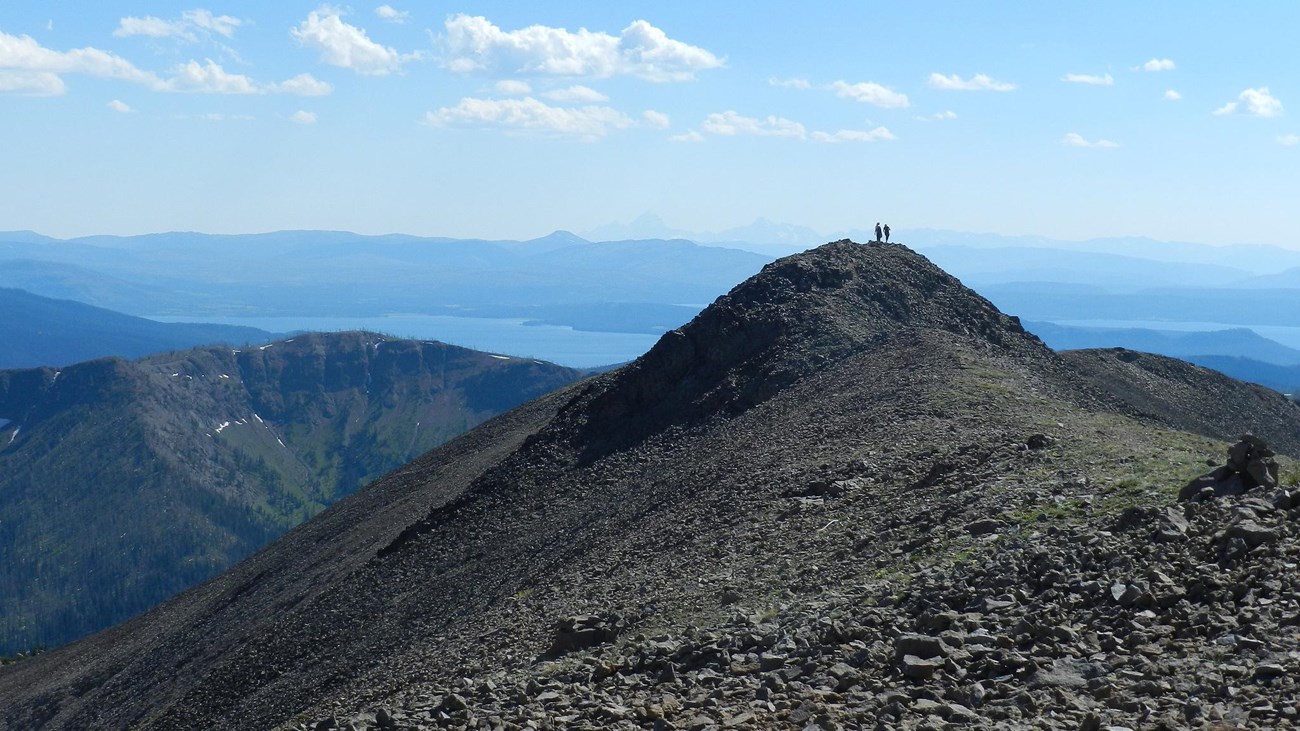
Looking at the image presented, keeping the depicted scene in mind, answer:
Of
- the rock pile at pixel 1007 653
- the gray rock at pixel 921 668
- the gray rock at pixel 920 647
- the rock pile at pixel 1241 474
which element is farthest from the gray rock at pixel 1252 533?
the gray rock at pixel 921 668

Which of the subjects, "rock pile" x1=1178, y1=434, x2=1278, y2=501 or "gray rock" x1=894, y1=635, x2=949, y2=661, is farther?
"rock pile" x1=1178, y1=434, x2=1278, y2=501

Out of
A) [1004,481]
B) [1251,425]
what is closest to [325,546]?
[1004,481]

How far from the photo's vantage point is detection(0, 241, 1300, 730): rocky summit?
11969 millimetres

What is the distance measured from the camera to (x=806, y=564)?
66.1 ft

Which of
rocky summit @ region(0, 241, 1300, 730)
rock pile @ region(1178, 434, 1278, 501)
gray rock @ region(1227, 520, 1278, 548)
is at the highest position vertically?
rock pile @ region(1178, 434, 1278, 501)

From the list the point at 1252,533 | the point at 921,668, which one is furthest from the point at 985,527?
the point at 921,668

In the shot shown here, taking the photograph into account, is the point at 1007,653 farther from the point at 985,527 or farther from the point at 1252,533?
the point at 985,527

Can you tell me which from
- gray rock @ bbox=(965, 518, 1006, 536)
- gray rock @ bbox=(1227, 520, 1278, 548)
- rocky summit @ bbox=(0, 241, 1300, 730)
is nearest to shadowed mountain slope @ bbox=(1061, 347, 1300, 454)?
rocky summit @ bbox=(0, 241, 1300, 730)

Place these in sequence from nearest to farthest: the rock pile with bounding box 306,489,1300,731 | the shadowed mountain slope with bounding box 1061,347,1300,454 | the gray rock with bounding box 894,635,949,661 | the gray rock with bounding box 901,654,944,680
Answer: the rock pile with bounding box 306,489,1300,731
the gray rock with bounding box 901,654,944,680
the gray rock with bounding box 894,635,949,661
the shadowed mountain slope with bounding box 1061,347,1300,454

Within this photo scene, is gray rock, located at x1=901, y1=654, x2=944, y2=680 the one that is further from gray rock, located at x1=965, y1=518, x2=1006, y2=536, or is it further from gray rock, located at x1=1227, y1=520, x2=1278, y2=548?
gray rock, located at x1=965, y1=518, x2=1006, y2=536

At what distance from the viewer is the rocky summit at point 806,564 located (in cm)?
1197

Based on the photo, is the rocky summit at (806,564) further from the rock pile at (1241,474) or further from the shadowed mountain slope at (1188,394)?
the rock pile at (1241,474)

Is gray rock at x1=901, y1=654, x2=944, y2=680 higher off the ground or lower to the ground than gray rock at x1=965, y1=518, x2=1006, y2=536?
lower

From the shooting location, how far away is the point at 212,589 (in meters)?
61.4
